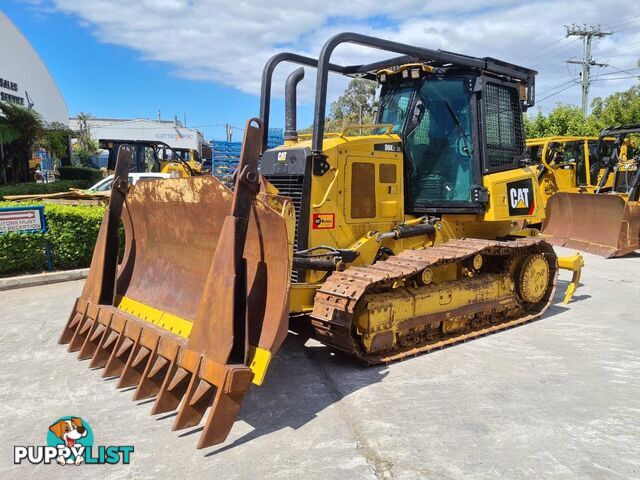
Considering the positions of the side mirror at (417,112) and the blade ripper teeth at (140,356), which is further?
the side mirror at (417,112)

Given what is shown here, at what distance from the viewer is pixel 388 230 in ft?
18.6

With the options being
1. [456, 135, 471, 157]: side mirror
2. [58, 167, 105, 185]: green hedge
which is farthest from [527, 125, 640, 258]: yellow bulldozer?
[58, 167, 105, 185]: green hedge

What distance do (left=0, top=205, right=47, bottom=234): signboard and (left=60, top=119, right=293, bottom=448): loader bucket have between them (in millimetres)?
4058

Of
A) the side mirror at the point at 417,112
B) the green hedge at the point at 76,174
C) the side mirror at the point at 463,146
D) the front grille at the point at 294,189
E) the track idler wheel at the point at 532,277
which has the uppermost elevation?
the green hedge at the point at 76,174

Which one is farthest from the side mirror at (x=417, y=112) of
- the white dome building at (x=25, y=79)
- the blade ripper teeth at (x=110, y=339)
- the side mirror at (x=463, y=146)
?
the white dome building at (x=25, y=79)

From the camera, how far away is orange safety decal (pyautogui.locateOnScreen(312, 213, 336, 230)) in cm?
501

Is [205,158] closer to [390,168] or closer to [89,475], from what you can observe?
[390,168]

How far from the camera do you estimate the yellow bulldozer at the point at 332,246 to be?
3578 mm

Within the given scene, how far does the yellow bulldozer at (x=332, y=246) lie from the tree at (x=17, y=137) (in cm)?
1686

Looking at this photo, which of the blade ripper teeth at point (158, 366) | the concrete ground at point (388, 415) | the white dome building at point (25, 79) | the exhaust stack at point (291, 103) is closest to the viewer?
the concrete ground at point (388, 415)

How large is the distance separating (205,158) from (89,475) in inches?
991

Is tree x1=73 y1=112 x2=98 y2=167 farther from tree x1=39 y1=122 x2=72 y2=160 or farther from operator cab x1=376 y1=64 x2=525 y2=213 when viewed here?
operator cab x1=376 y1=64 x2=525 y2=213

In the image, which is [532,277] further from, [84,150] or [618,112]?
[84,150]

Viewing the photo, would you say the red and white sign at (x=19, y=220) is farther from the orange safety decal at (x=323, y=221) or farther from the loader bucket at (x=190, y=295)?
the orange safety decal at (x=323, y=221)
